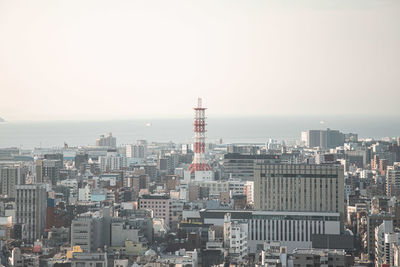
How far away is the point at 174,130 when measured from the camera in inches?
2404

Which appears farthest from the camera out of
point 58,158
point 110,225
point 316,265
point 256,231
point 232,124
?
point 232,124

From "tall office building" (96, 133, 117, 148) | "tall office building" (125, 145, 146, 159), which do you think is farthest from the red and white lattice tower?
"tall office building" (96, 133, 117, 148)

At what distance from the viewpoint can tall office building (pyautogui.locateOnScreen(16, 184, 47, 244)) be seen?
1623cm

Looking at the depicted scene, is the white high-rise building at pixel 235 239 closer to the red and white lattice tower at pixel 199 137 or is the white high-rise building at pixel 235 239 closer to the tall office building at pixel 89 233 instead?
the tall office building at pixel 89 233

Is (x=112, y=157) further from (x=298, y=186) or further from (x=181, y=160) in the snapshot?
(x=298, y=186)

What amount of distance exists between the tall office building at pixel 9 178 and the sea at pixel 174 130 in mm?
9352

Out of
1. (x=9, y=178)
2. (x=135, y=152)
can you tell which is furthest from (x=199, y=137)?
(x=135, y=152)

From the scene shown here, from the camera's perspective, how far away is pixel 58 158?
30859mm

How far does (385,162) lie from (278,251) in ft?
55.9

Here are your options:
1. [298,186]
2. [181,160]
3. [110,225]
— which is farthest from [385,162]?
[110,225]

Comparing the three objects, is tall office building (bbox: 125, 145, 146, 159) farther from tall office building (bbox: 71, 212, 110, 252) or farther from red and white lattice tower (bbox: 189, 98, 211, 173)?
tall office building (bbox: 71, 212, 110, 252)

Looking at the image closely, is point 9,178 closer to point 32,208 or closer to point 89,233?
point 32,208

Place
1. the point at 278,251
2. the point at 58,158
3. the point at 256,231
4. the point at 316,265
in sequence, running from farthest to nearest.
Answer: the point at 58,158, the point at 256,231, the point at 278,251, the point at 316,265

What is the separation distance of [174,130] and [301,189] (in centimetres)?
4413
